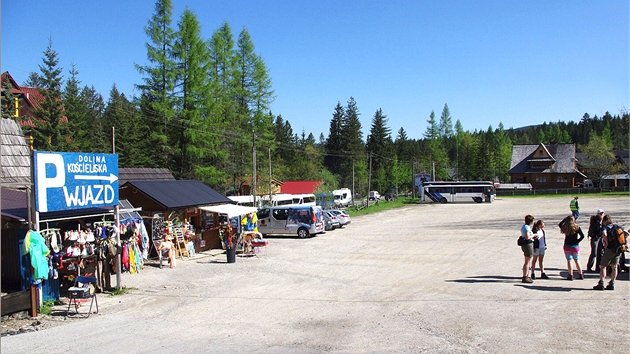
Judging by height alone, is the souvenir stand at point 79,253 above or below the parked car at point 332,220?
above

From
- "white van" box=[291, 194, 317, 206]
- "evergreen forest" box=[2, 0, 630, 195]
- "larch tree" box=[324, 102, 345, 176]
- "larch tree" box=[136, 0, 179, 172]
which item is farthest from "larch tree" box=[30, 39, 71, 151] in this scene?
"larch tree" box=[324, 102, 345, 176]

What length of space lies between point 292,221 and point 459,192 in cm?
3803

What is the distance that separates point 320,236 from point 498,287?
Result: 53.1 feet

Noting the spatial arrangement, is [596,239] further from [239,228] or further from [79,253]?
[239,228]

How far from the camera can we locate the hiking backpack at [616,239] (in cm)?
1092

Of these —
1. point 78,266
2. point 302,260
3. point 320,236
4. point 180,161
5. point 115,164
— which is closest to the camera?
point 78,266

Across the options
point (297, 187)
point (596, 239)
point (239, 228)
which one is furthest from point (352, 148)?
point (596, 239)

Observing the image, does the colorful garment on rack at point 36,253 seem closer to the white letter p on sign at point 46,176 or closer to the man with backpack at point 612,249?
the white letter p on sign at point 46,176

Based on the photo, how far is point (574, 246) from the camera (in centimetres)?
1214

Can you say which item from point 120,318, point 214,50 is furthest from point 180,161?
point 120,318

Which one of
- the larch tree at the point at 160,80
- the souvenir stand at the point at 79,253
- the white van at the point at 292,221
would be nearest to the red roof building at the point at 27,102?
the larch tree at the point at 160,80

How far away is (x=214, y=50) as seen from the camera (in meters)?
43.0

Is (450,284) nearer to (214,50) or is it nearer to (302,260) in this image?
(302,260)

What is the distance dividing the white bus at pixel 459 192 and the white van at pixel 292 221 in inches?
1409
